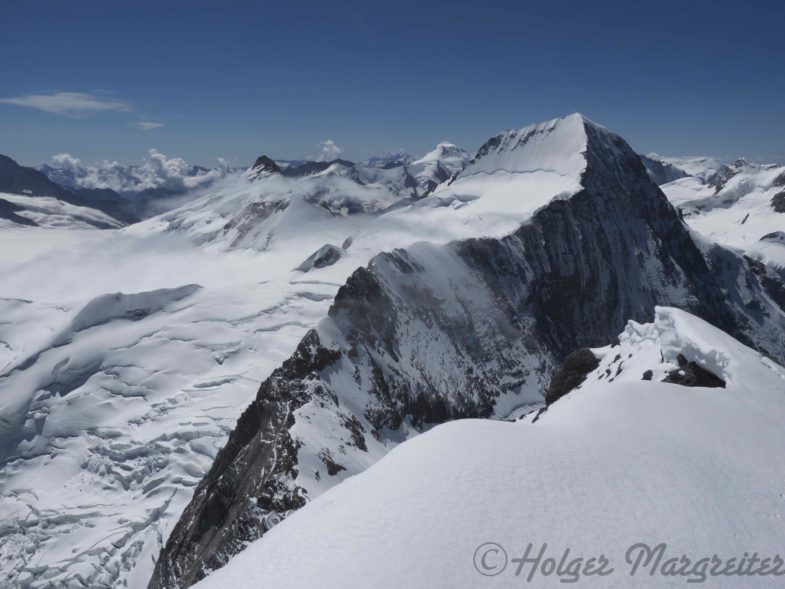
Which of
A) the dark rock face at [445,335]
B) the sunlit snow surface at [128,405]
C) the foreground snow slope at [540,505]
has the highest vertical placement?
the foreground snow slope at [540,505]

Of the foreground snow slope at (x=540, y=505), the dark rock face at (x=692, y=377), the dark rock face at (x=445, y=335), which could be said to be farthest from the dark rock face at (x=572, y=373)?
the foreground snow slope at (x=540, y=505)

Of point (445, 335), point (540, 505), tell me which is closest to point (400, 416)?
point (445, 335)

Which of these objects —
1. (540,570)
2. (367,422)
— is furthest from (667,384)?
(367,422)

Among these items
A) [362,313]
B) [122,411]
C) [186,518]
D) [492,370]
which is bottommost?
[122,411]

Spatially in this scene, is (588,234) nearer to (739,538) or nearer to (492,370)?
(492,370)

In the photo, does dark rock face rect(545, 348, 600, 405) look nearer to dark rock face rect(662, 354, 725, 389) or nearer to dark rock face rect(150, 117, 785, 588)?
dark rock face rect(150, 117, 785, 588)

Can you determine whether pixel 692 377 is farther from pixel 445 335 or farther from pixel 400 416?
pixel 445 335

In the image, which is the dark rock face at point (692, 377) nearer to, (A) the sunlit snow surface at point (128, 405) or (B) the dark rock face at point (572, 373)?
(B) the dark rock face at point (572, 373)

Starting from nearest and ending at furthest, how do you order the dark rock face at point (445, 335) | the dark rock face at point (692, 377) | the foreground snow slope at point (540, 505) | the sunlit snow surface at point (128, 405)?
1. the foreground snow slope at point (540, 505)
2. the dark rock face at point (692, 377)
3. the dark rock face at point (445, 335)
4. the sunlit snow surface at point (128, 405)
